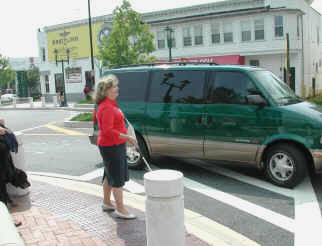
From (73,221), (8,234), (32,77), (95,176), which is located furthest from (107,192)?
(32,77)

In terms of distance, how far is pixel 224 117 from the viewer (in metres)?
6.57

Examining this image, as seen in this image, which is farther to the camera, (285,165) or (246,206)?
(285,165)

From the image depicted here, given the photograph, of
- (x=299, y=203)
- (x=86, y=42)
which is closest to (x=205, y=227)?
(x=299, y=203)

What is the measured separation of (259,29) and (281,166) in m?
26.1

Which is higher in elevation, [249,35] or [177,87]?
[249,35]

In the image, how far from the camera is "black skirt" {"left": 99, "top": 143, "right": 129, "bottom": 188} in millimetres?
4633

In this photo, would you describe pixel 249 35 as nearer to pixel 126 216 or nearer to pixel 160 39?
pixel 160 39

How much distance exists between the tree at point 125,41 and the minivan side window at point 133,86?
20847mm

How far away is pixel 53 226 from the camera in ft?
15.0

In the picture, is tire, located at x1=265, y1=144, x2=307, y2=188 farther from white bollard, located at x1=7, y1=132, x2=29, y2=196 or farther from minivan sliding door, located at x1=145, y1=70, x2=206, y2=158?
white bollard, located at x1=7, y1=132, x2=29, y2=196

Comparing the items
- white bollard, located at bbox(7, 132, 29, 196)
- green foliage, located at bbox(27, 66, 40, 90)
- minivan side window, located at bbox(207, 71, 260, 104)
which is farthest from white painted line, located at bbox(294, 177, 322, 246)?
green foliage, located at bbox(27, 66, 40, 90)

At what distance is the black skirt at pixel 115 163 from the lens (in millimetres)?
4633

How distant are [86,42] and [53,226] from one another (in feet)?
131

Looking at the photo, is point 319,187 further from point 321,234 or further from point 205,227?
point 205,227
